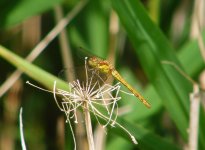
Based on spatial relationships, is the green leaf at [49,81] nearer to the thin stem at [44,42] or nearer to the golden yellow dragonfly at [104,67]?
the golden yellow dragonfly at [104,67]

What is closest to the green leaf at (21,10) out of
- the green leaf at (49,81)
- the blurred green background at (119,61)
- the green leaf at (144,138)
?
the blurred green background at (119,61)

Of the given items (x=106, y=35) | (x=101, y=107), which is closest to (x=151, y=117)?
(x=106, y=35)

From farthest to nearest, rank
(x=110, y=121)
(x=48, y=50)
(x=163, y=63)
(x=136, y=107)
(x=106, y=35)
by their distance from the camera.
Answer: (x=48, y=50) → (x=106, y=35) → (x=136, y=107) → (x=163, y=63) → (x=110, y=121)

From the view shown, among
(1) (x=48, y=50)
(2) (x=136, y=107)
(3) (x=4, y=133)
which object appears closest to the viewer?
(2) (x=136, y=107)

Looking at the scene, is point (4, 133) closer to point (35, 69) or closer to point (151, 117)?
point (151, 117)

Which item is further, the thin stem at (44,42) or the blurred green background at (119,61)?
the thin stem at (44,42)

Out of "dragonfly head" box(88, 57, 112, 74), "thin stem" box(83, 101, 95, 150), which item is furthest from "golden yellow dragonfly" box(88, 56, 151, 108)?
"thin stem" box(83, 101, 95, 150)

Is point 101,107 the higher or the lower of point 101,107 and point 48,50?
the lower

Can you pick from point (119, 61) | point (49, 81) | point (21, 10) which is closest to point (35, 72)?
point (49, 81)

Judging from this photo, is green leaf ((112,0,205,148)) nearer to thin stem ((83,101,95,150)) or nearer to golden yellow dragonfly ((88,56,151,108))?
golden yellow dragonfly ((88,56,151,108))
